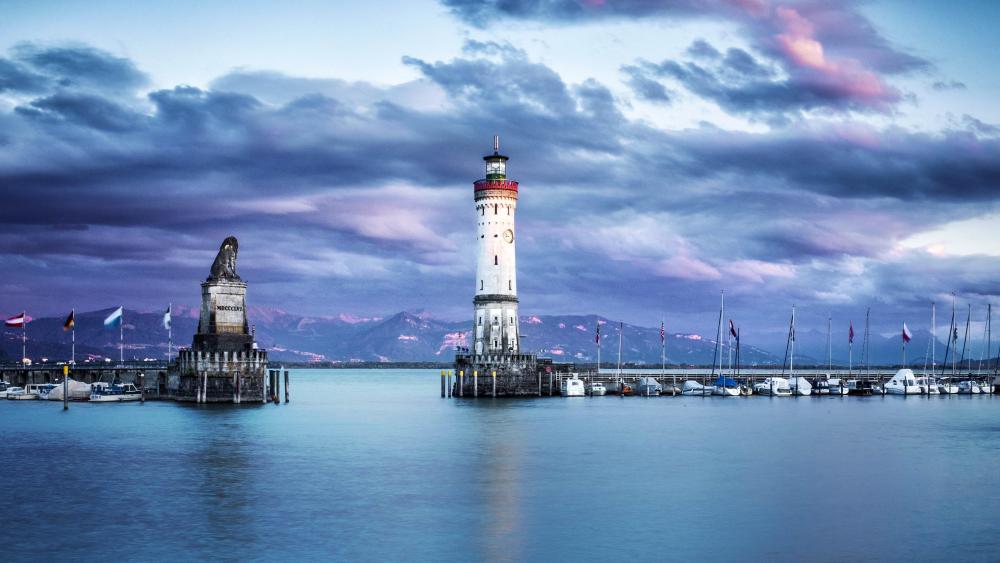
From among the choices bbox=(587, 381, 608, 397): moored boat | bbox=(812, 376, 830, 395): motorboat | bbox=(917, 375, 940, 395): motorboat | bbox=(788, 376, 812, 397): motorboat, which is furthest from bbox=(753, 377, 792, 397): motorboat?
bbox=(587, 381, 608, 397): moored boat

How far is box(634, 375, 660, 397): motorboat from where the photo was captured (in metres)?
142

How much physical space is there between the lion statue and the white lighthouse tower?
2685 centimetres

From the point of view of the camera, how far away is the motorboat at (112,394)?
115 meters

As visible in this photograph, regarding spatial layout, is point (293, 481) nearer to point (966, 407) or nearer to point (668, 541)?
point (668, 541)

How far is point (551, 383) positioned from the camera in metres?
131

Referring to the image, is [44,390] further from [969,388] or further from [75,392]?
[969,388]

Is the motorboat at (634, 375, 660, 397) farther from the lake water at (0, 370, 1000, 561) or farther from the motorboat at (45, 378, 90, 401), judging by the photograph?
the motorboat at (45, 378, 90, 401)

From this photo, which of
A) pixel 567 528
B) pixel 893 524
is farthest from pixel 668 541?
pixel 893 524

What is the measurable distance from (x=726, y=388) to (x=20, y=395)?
9231cm

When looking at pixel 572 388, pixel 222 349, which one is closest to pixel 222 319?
pixel 222 349

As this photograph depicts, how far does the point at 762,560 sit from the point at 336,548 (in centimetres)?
1507

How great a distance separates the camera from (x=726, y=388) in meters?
139

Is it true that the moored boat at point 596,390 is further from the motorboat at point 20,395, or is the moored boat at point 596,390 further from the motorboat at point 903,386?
the motorboat at point 20,395

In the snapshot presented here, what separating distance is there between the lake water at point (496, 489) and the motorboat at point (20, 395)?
3893 cm
